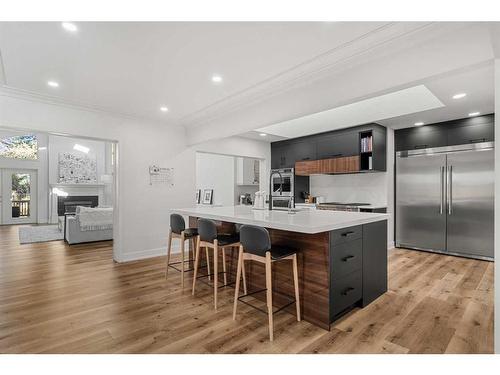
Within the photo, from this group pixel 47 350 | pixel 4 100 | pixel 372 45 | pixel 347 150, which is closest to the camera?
pixel 47 350

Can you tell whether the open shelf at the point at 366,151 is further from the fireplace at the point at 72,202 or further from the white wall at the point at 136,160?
the fireplace at the point at 72,202

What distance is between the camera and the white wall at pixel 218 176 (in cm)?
776

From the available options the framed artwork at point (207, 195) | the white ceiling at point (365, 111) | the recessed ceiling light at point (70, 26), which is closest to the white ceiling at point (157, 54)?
the recessed ceiling light at point (70, 26)

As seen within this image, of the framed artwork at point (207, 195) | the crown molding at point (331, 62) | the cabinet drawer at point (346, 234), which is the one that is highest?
the crown molding at point (331, 62)

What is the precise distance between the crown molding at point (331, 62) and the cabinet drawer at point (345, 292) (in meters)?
1.95

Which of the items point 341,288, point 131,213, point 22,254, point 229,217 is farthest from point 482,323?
point 22,254

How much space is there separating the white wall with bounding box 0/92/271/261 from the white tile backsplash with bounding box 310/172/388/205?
2.71 m

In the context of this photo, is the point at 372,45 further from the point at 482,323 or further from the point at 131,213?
the point at 131,213

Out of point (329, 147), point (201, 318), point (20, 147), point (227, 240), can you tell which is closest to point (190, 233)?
point (227, 240)

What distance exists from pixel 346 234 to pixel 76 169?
1069 centimetres

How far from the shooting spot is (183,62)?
106 inches

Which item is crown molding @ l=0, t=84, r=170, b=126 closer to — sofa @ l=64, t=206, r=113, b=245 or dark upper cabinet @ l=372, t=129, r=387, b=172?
sofa @ l=64, t=206, r=113, b=245

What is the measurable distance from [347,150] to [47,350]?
5.10 m
